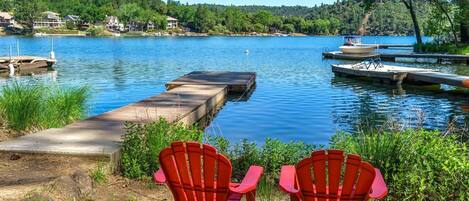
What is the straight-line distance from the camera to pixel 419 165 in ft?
20.4

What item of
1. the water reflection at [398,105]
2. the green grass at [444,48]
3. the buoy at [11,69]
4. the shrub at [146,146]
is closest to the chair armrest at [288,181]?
the shrub at [146,146]

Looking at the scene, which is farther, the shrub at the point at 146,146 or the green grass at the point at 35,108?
the green grass at the point at 35,108

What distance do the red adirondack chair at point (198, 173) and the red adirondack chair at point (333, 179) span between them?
0.45m

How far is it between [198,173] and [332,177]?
1.14m

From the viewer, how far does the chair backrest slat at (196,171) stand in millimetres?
4625

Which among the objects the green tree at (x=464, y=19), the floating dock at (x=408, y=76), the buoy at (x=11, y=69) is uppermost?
the green tree at (x=464, y=19)

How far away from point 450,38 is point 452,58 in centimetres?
1583

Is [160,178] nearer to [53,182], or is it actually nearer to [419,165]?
[53,182]

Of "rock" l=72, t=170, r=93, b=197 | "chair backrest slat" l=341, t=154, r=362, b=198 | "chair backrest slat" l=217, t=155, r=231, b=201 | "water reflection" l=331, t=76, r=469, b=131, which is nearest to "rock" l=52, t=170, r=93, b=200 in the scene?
"rock" l=72, t=170, r=93, b=197

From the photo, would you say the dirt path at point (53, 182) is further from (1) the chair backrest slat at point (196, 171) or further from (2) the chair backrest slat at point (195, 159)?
(2) the chair backrest slat at point (195, 159)

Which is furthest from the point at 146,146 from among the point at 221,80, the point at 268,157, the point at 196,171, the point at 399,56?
the point at 399,56

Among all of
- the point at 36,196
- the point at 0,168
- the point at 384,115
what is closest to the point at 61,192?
the point at 36,196

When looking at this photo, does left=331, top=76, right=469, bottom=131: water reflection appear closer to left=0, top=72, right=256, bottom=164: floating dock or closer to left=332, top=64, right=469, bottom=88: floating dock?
left=332, top=64, right=469, bottom=88: floating dock

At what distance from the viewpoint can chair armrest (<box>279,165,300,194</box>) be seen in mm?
4584
